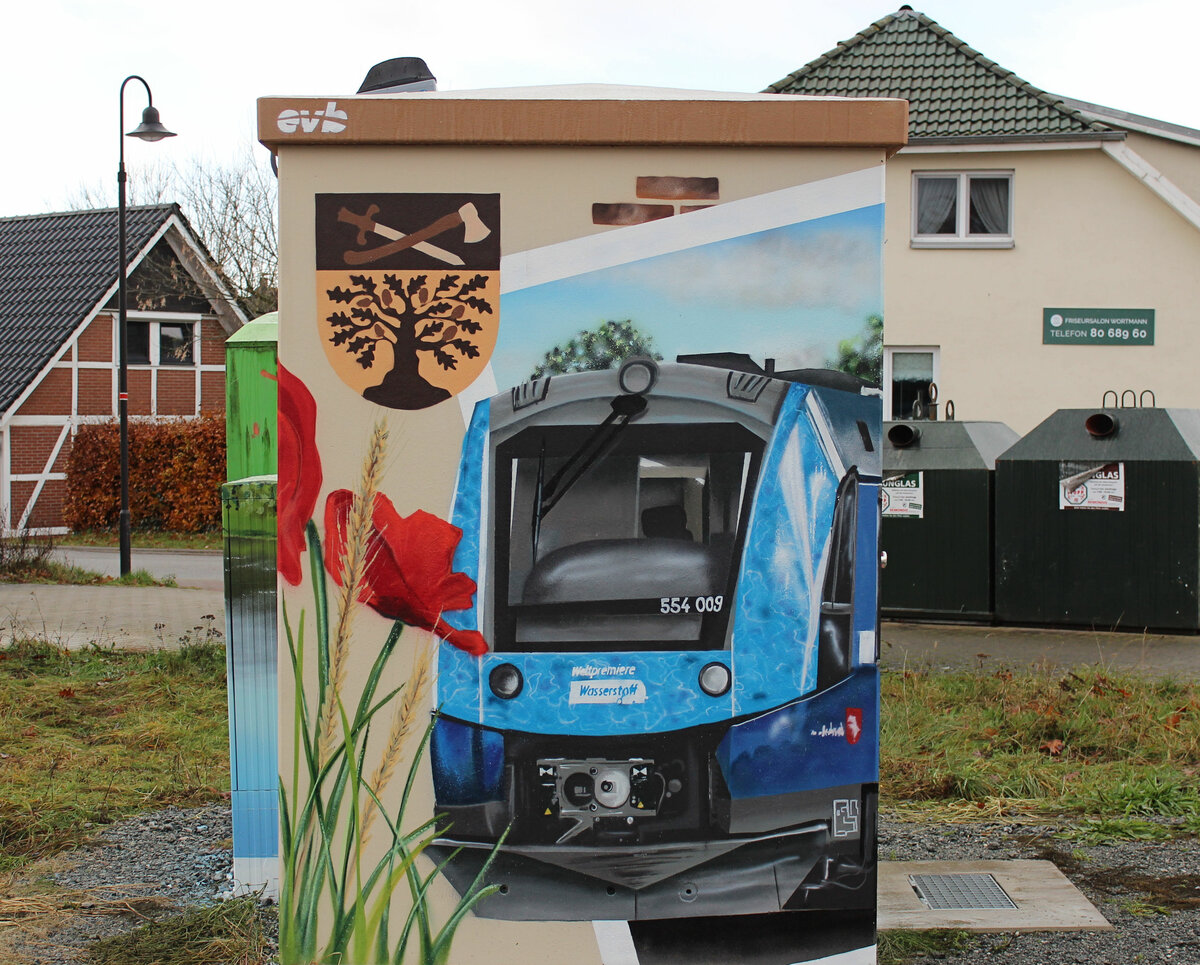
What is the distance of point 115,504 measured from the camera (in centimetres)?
2394

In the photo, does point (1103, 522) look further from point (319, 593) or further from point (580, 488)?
point (319, 593)

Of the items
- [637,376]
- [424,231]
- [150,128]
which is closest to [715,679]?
[637,376]

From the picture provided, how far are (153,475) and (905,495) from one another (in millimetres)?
17006

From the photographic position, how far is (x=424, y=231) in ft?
9.34

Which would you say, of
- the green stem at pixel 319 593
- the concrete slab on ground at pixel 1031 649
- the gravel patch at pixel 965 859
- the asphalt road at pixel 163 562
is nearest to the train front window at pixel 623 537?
the green stem at pixel 319 593

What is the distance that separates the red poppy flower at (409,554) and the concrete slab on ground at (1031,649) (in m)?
5.62

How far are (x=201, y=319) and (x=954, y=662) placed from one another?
22814 mm

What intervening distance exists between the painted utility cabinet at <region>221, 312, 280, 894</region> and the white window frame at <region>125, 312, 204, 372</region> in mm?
24406

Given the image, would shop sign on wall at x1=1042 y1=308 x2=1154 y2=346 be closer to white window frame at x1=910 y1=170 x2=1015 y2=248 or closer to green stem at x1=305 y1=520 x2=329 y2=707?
white window frame at x1=910 y1=170 x2=1015 y2=248

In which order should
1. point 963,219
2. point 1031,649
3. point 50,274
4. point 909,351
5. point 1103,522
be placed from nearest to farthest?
point 1031,649, point 1103,522, point 963,219, point 909,351, point 50,274

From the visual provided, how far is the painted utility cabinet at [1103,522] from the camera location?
31.5 ft

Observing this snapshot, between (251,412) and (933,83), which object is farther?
(933,83)

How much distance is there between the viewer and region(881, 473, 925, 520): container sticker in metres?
10.4

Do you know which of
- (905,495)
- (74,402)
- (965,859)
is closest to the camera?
(965,859)
